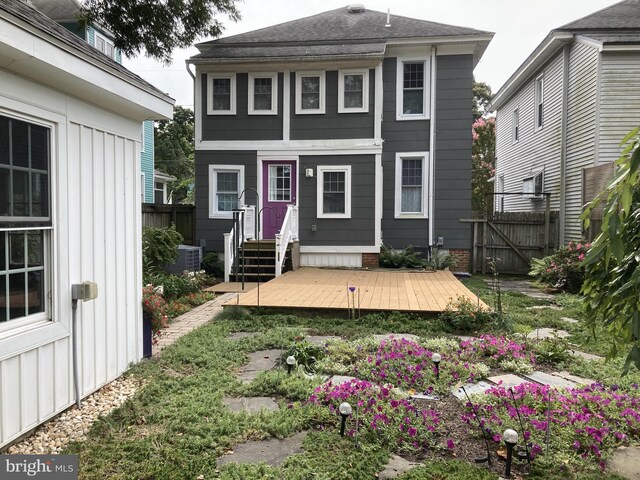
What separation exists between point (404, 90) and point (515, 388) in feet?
33.2

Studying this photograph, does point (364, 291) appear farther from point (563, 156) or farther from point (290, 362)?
point (563, 156)

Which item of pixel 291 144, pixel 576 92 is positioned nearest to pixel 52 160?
pixel 291 144

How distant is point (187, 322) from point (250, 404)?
326cm

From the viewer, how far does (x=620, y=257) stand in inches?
55.5

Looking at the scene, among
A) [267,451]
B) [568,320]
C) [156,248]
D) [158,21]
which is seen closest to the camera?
[267,451]

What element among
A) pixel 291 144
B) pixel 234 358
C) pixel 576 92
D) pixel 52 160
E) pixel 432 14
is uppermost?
pixel 432 14

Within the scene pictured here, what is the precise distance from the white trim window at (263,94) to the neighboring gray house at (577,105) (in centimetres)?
690

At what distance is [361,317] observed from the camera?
6277mm

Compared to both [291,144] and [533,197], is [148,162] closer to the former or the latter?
Result: [291,144]

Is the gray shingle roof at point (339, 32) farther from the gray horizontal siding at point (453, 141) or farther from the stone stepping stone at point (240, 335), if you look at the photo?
the stone stepping stone at point (240, 335)

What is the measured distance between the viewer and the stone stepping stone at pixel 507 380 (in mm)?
3716

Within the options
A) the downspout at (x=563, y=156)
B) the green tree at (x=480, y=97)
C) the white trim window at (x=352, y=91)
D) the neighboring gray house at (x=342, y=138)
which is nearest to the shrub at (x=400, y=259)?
the neighboring gray house at (x=342, y=138)

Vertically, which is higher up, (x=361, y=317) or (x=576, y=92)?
(x=576, y=92)

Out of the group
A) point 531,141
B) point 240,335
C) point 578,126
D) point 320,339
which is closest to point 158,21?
point 240,335
